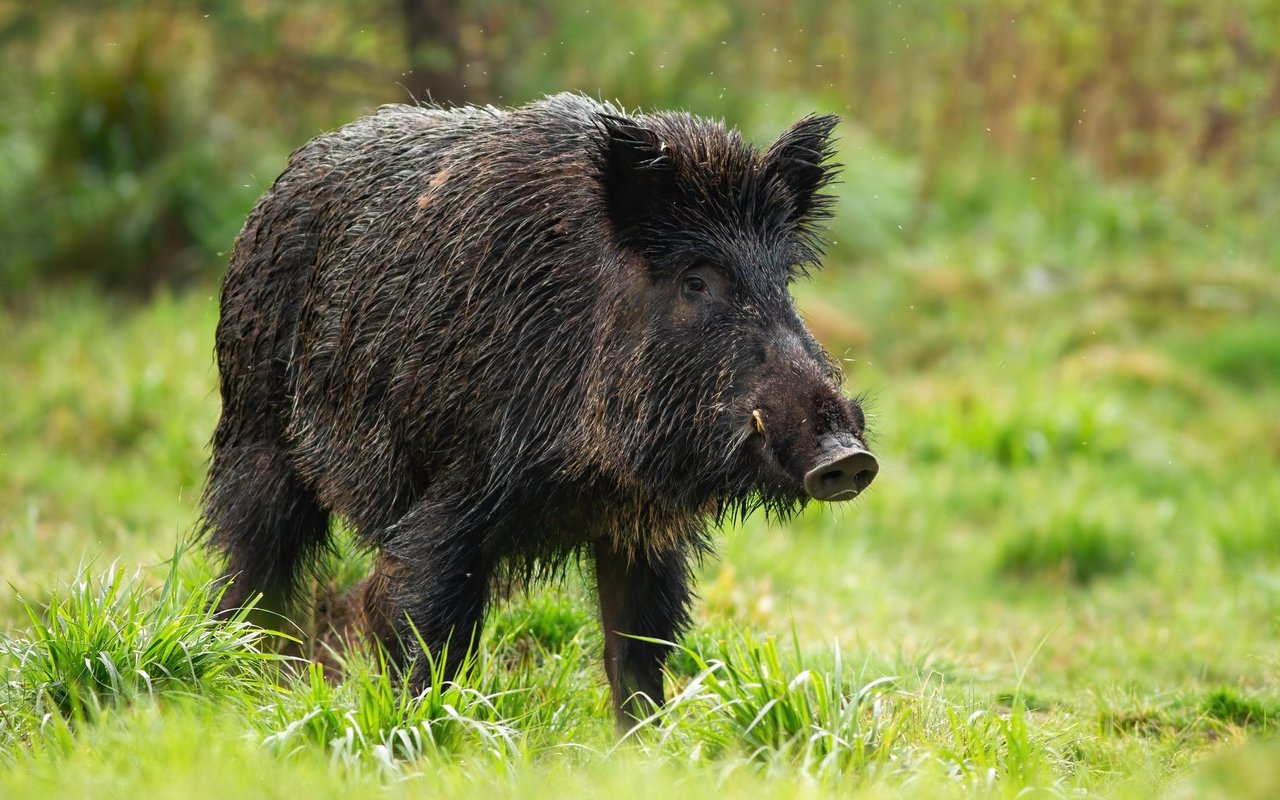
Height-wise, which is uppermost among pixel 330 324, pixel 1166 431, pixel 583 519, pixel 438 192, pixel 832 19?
pixel 832 19

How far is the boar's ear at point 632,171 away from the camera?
4238mm

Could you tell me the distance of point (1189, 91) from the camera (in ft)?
42.4

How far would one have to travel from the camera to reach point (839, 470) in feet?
12.4

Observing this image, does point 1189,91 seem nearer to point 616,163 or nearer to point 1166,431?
point 1166,431

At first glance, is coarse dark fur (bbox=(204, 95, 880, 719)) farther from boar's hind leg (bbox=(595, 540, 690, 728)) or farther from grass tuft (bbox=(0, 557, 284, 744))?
grass tuft (bbox=(0, 557, 284, 744))

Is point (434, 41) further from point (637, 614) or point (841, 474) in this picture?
point (841, 474)

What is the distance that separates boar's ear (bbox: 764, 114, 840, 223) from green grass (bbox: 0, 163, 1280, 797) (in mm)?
778

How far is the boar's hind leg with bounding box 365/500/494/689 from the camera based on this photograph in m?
4.36

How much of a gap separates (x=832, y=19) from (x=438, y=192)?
9239mm

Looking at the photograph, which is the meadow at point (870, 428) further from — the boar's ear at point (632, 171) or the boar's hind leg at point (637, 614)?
the boar's ear at point (632, 171)

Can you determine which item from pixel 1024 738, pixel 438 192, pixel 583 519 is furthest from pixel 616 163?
pixel 1024 738

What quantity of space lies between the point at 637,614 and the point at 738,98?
7760 mm

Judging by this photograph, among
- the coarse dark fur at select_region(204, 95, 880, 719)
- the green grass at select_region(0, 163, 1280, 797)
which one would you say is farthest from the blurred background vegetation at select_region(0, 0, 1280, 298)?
the coarse dark fur at select_region(204, 95, 880, 719)

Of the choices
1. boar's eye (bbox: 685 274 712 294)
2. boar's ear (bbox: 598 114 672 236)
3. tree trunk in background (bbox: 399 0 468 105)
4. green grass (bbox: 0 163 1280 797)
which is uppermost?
tree trunk in background (bbox: 399 0 468 105)
